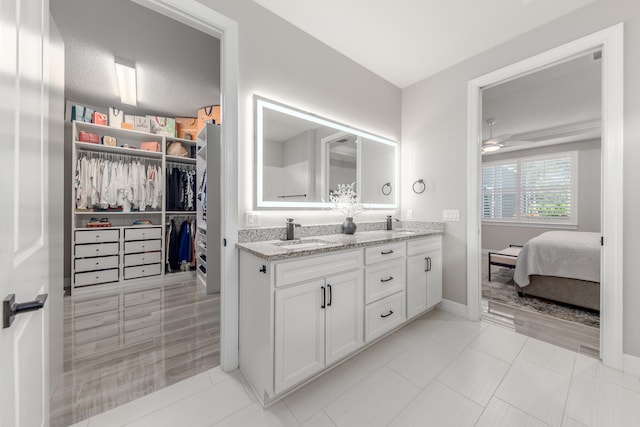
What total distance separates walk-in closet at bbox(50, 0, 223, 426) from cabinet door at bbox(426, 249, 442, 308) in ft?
6.69

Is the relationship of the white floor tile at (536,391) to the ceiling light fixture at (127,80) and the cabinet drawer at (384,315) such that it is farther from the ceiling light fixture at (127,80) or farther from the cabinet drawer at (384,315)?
the ceiling light fixture at (127,80)

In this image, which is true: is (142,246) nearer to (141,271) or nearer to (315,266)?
(141,271)

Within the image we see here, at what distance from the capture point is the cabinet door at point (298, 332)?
1396mm

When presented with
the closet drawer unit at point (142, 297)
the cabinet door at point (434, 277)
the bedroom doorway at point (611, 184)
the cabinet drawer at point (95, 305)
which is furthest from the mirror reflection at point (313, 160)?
the cabinet drawer at point (95, 305)

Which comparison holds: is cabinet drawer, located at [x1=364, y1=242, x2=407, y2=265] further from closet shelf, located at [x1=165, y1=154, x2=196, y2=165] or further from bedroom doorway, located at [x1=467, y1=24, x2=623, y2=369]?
closet shelf, located at [x1=165, y1=154, x2=196, y2=165]

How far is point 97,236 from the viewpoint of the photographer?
332 cm

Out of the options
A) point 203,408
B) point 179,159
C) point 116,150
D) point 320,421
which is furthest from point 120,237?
point 320,421

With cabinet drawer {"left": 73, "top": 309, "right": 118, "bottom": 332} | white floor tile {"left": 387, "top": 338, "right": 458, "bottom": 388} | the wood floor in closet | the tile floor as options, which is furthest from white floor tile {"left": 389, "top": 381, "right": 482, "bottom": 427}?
cabinet drawer {"left": 73, "top": 309, "right": 118, "bottom": 332}

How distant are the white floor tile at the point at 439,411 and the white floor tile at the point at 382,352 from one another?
363mm

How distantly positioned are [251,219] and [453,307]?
2.33 metres

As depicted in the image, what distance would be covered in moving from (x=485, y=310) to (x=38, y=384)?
3430mm

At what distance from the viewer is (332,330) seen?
5.34 feet

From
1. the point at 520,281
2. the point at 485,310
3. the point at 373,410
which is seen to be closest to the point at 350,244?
the point at 373,410

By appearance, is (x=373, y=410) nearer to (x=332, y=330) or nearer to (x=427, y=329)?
(x=332, y=330)
